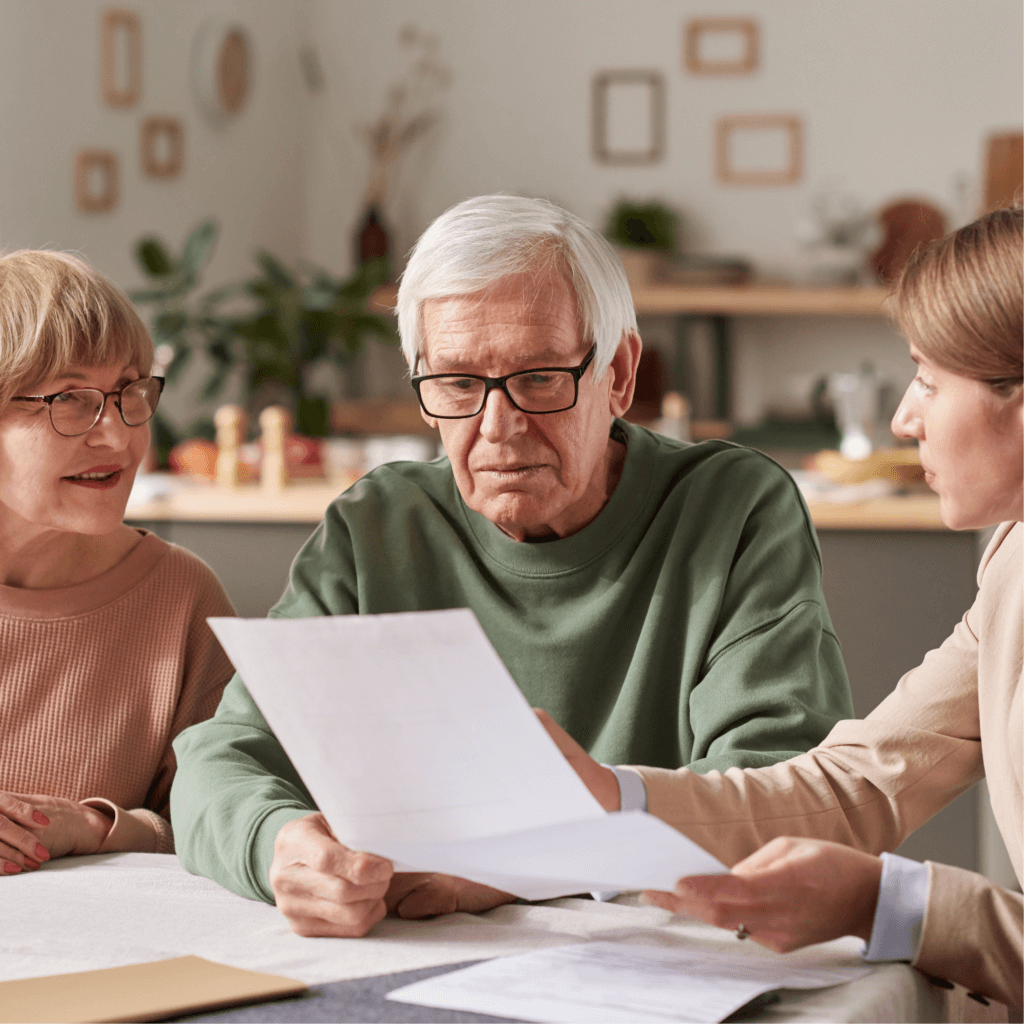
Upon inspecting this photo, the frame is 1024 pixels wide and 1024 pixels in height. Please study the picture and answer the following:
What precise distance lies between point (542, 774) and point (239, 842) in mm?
369

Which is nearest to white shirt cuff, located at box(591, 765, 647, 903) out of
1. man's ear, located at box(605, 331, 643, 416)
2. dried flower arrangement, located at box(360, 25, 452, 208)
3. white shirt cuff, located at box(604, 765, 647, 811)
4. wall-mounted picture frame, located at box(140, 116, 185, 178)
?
white shirt cuff, located at box(604, 765, 647, 811)

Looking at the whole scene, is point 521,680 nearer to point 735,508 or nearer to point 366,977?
point 735,508

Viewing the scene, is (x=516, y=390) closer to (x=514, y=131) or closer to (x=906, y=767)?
(x=906, y=767)

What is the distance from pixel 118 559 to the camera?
151 centimetres

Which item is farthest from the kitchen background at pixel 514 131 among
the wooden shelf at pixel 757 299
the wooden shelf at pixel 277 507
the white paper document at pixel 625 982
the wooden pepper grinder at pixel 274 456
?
the white paper document at pixel 625 982

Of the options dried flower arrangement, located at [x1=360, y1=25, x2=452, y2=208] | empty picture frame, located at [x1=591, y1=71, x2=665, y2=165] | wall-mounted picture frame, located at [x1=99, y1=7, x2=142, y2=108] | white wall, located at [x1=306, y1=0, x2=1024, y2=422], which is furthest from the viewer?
dried flower arrangement, located at [x1=360, y1=25, x2=452, y2=208]

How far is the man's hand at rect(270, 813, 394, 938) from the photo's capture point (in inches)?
35.9

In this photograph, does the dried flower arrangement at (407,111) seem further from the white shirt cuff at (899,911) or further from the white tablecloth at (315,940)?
the white shirt cuff at (899,911)

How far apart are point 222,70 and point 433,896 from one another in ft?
16.0

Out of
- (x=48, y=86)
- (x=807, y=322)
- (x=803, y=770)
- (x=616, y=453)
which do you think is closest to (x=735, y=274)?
(x=807, y=322)

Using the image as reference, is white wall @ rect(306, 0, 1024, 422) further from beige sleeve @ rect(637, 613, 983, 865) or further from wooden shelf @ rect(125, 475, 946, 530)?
beige sleeve @ rect(637, 613, 983, 865)

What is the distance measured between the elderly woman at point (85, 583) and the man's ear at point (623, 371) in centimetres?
51

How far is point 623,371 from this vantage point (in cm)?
133

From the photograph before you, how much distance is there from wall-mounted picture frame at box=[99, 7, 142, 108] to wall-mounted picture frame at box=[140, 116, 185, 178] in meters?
0.12
